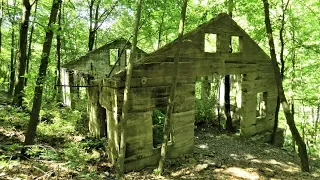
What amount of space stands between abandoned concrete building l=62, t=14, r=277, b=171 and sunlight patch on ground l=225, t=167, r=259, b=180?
6.23 feet

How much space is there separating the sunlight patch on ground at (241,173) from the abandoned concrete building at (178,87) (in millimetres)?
1900

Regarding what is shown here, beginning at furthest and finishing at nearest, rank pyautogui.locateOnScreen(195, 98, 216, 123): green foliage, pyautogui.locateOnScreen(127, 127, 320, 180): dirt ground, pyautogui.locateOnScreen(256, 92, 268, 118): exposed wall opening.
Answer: pyautogui.locateOnScreen(195, 98, 216, 123): green foliage → pyautogui.locateOnScreen(256, 92, 268, 118): exposed wall opening → pyautogui.locateOnScreen(127, 127, 320, 180): dirt ground

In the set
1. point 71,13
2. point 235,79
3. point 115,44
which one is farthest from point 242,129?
point 71,13

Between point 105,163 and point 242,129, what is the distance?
7650 mm

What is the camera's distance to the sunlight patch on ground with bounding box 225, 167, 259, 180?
936 cm

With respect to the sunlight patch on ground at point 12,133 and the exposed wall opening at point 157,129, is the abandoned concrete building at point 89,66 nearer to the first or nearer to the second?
the exposed wall opening at point 157,129

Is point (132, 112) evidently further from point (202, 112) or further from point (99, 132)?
point (202, 112)

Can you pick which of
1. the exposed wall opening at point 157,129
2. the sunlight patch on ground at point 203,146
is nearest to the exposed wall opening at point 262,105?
the sunlight patch on ground at point 203,146

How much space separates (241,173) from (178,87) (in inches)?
160

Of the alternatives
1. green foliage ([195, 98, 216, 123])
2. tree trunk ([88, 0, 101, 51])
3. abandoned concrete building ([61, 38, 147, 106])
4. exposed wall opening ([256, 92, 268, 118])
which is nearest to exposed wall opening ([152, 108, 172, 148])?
green foliage ([195, 98, 216, 123])

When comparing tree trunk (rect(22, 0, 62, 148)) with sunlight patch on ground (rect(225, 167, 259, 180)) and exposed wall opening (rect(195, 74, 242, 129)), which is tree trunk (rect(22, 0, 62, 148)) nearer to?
sunlight patch on ground (rect(225, 167, 259, 180))

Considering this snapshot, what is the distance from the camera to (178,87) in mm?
10156

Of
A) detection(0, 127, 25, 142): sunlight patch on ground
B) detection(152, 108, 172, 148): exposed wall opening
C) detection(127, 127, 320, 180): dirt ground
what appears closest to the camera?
detection(127, 127, 320, 180): dirt ground

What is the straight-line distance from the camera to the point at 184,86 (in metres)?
10.4
